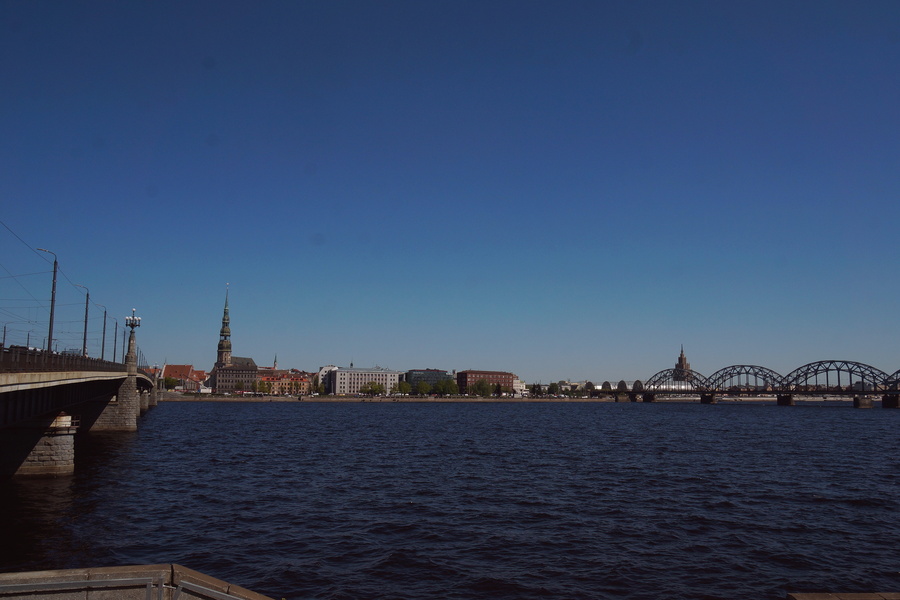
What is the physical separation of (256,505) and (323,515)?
15.7ft

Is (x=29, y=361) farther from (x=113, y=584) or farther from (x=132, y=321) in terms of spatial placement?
(x=132, y=321)

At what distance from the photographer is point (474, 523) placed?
1140 inches

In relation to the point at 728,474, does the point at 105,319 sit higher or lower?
higher

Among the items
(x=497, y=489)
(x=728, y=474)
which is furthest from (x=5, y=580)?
(x=728, y=474)

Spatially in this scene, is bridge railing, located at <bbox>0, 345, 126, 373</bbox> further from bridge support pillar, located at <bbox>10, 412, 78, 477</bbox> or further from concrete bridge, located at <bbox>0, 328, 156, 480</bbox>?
bridge support pillar, located at <bbox>10, 412, 78, 477</bbox>

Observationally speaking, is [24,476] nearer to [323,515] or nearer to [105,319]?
[323,515]

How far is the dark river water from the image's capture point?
842 inches

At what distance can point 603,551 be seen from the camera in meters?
24.7

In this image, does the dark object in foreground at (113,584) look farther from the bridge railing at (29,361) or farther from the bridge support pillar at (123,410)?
the bridge support pillar at (123,410)

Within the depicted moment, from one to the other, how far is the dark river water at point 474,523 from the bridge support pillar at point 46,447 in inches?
70.2

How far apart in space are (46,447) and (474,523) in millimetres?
31636

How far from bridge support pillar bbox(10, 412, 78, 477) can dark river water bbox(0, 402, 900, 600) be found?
Answer: 1.78 metres

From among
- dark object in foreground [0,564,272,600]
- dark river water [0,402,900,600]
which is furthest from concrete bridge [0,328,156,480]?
dark object in foreground [0,564,272,600]

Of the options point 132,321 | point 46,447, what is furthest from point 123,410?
point 46,447
